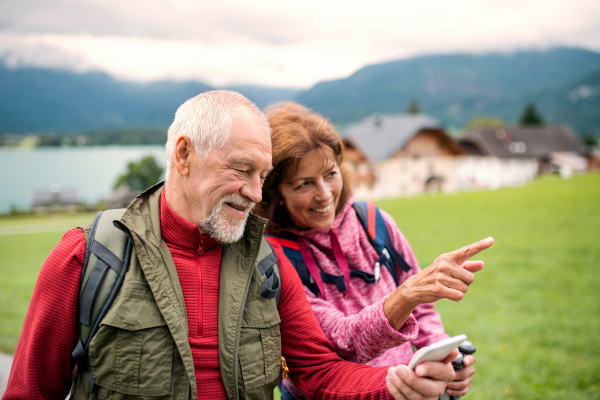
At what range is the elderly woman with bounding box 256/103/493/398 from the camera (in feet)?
7.18

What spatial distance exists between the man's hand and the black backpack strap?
120 cm

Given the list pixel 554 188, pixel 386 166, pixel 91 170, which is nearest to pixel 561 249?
pixel 554 188

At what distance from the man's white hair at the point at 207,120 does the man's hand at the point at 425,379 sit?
122cm

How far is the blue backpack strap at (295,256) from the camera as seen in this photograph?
2.23 metres

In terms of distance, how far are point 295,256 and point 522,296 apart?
→ 7.02 metres

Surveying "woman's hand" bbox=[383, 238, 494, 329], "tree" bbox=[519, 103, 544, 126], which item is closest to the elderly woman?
"woman's hand" bbox=[383, 238, 494, 329]

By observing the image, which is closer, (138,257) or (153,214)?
(138,257)

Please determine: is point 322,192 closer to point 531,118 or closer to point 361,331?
point 361,331

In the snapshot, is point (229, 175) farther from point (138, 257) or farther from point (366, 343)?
point (366, 343)

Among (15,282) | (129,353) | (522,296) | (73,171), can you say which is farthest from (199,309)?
Result: (73,171)

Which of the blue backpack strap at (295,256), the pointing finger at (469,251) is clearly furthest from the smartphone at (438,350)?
the blue backpack strap at (295,256)

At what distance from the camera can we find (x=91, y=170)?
78125mm

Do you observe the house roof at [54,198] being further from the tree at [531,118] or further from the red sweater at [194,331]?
the tree at [531,118]

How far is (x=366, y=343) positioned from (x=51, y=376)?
1379 millimetres
